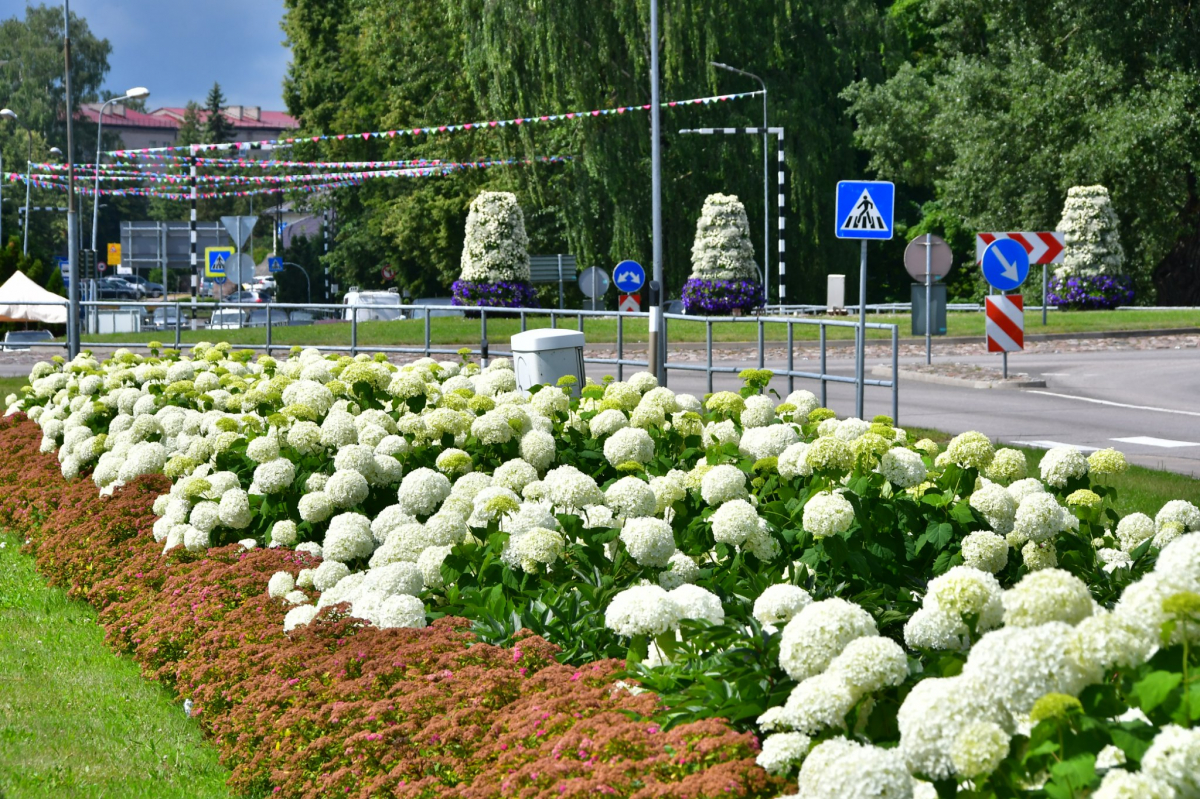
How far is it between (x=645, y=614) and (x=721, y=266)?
3192 cm

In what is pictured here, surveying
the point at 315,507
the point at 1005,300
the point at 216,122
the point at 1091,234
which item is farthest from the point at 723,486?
the point at 216,122

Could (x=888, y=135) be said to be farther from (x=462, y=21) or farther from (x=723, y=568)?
(x=723, y=568)

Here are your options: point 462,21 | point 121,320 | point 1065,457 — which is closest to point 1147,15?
point 462,21

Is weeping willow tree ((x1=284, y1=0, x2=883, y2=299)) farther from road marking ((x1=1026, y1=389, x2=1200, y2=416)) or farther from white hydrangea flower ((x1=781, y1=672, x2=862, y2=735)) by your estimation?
white hydrangea flower ((x1=781, y1=672, x2=862, y2=735))

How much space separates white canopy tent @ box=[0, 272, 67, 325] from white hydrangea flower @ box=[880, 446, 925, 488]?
114 ft

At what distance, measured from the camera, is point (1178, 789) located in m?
2.23

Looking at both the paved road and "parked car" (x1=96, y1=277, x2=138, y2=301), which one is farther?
"parked car" (x1=96, y1=277, x2=138, y2=301)

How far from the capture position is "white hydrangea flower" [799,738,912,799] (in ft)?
8.75

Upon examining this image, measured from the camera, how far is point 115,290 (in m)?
86.6

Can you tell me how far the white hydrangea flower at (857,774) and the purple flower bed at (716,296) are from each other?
106 feet

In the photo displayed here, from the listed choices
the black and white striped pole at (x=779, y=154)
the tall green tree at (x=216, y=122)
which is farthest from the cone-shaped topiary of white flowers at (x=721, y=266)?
the tall green tree at (x=216, y=122)

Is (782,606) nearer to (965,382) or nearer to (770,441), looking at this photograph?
(770,441)

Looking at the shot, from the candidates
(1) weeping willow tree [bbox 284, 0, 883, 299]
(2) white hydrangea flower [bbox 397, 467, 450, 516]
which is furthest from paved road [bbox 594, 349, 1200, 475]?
(1) weeping willow tree [bbox 284, 0, 883, 299]

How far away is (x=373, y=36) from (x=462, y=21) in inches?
384
